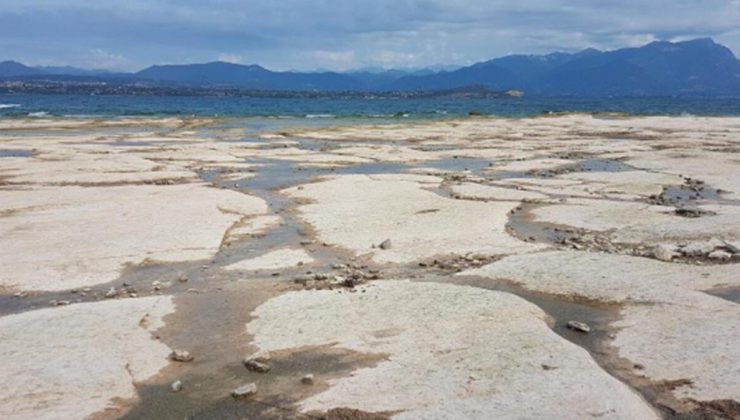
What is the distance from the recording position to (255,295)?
415 inches

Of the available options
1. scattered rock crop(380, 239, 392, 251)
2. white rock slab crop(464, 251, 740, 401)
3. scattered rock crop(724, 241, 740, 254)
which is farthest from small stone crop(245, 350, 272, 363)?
scattered rock crop(724, 241, 740, 254)

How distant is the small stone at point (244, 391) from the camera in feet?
22.9

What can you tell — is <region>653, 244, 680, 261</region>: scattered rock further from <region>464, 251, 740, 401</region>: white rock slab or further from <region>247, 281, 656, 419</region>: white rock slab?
<region>247, 281, 656, 419</region>: white rock slab

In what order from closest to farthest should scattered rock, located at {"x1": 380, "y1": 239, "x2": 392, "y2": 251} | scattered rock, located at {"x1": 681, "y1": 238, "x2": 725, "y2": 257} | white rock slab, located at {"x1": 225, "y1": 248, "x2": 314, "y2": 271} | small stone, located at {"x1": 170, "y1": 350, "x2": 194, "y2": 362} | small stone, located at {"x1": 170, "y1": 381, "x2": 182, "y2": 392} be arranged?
small stone, located at {"x1": 170, "y1": 381, "x2": 182, "y2": 392}
small stone, located at {"x1": 170, "y1": 350, "x2": 194, "y2": 362}
white rock slab, located at {"x1": 225, "y1": 248, "x2": 314, "y2": 271}
scattered rock, located at {"x1": 681, "y1": 238, "x2": 725, "y2": 257}
scattered rock, located at {"x1": 380, "y1": 239, "x2": 392, "y2": 251}

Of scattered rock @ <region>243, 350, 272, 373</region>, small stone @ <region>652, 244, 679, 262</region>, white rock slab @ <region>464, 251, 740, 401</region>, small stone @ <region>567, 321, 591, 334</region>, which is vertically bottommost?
scattered rock @ <region>243, 350, 272, 373</region>

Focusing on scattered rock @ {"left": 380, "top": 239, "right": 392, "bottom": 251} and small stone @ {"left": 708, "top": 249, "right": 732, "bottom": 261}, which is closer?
small stone @ {"left": 708, "top": 249, "right": 732, "bottom": 261}

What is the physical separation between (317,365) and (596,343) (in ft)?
12.0

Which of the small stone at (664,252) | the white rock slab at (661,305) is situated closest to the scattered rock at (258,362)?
the white rock slab at (661,305)

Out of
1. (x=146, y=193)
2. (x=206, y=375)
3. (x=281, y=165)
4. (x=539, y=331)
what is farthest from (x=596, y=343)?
(x=281, y=165)

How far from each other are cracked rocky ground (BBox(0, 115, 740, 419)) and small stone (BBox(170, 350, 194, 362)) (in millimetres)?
17

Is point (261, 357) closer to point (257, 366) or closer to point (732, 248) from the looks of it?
point (257, 366)

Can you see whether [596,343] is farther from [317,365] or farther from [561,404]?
[317,365]

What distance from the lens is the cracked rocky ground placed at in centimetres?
690

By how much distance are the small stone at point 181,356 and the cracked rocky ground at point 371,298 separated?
17 millimetres
